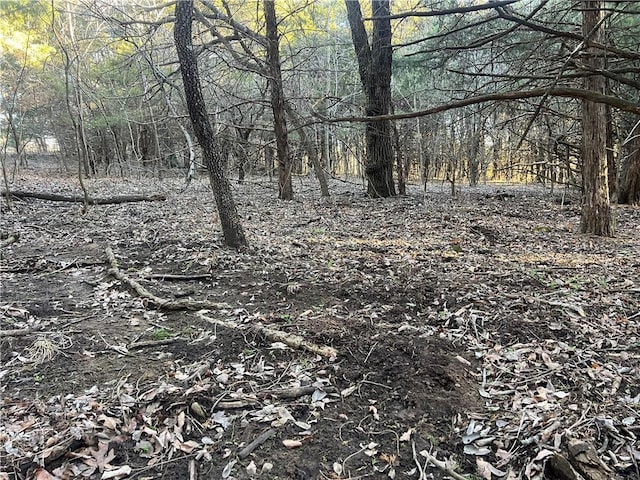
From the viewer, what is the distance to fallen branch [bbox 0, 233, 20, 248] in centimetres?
644

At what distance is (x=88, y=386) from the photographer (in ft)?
9.39

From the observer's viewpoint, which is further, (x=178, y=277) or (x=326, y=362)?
(x=178, y=277)

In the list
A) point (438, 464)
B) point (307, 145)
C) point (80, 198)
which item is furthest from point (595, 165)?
point (80, 198)

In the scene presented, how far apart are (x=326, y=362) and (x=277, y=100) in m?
8.06

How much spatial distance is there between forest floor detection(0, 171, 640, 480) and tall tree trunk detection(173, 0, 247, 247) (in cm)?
41

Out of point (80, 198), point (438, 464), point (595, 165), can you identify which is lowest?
point (438, 464)

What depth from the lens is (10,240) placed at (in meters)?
6.61

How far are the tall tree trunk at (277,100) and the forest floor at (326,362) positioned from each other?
4.93 meters

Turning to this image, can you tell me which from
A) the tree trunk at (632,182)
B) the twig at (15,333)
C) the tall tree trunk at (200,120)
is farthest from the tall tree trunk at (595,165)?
the twig at (15,333)

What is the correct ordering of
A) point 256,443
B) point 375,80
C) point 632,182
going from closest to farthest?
→ 1. point 256,443
2. point 632,182
3. point 375,80

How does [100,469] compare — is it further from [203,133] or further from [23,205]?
[23,205]

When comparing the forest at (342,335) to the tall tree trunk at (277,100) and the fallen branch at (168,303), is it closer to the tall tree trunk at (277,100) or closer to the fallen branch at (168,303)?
the fallen branch at (168,303)

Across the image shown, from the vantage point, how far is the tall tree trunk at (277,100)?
945cm

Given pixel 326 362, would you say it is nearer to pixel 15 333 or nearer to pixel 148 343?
pixel 148 343
